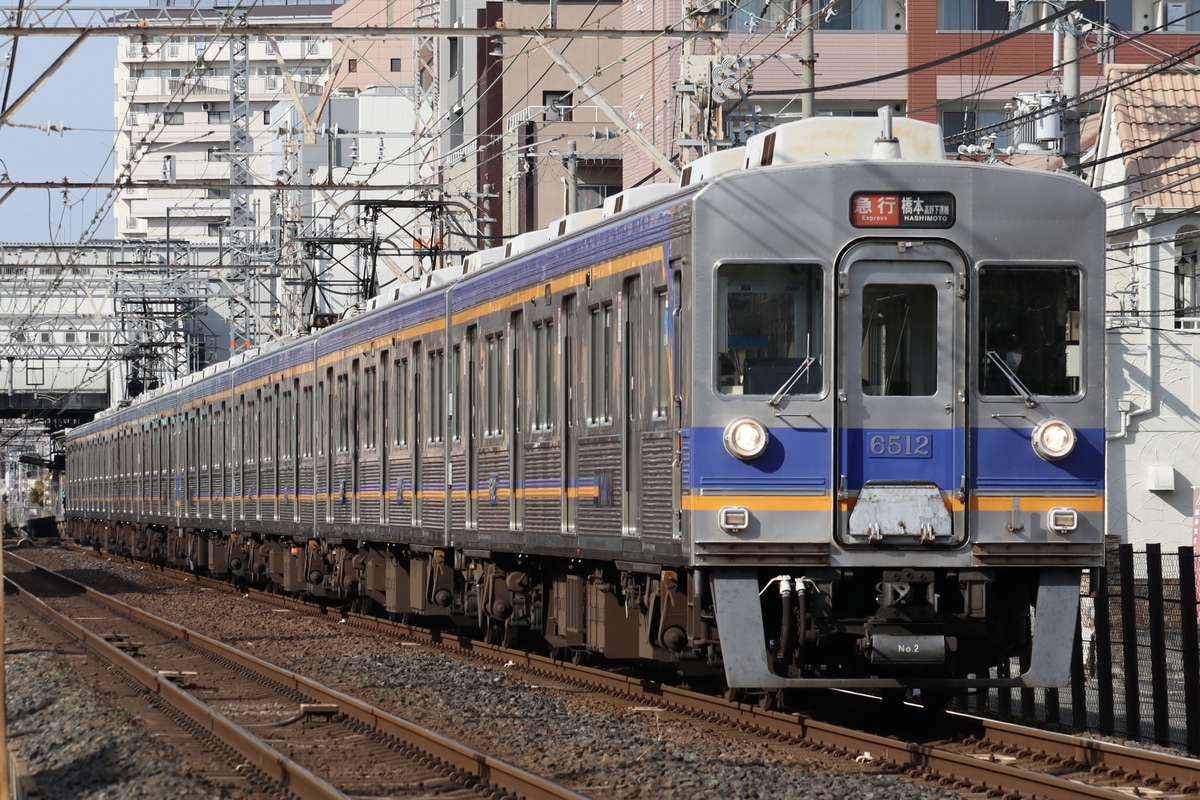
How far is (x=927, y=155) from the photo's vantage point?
1057cm

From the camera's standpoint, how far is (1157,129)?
27484mm

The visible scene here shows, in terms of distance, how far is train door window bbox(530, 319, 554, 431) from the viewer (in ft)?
42.1

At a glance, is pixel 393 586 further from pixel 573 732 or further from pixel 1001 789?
pixel 1001 789

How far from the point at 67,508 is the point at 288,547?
36.4 metres

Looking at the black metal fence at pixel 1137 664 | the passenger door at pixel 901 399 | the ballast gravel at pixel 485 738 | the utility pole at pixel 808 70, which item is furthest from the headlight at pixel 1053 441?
the utility pole at pixel 808 70

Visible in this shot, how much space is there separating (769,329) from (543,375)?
3.37 meters

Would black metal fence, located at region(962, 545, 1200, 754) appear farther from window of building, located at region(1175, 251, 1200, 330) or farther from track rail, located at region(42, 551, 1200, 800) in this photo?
window of building, located at region(1175, 251, 1200, 330)

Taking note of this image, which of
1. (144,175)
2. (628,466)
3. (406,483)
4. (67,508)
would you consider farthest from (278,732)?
(144,175)

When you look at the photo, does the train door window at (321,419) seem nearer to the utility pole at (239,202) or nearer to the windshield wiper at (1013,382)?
the windshield wiper at (1013,382)

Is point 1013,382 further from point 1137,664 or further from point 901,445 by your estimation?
point 1137,664

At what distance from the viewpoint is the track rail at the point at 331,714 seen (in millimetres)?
8617

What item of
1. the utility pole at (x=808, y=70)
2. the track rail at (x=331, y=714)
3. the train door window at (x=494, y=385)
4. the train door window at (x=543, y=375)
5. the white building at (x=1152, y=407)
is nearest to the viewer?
the track rail at (x=331, y=714)

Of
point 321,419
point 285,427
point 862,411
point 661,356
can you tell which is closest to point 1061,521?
point 862,411

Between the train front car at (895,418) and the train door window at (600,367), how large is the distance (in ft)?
6.10
